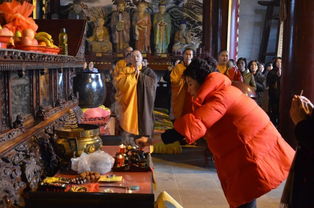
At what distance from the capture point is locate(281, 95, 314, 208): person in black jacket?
1262mm

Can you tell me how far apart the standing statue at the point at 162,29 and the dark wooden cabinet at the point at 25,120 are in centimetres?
852

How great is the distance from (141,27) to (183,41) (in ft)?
4.16

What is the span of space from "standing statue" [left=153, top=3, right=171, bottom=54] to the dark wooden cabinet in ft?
28.0

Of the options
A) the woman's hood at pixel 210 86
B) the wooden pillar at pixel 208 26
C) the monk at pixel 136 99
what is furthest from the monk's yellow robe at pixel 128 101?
the wooden pillar at pixel 208 26

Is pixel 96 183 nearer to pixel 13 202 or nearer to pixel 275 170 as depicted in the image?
→ pixel 13 202

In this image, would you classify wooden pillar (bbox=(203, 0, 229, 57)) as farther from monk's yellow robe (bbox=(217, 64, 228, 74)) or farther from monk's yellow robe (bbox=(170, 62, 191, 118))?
monk's yellow robe (bbox=(170, 62, 191, 118))

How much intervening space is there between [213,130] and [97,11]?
32.4 feet

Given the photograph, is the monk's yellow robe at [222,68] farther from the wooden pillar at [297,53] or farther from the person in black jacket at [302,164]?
the person in black jacket at [302,164]

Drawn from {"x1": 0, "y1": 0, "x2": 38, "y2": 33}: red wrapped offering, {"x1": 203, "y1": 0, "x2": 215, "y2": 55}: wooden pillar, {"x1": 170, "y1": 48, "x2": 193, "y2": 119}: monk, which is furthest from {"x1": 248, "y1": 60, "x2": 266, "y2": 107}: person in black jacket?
{"x1": 0, "y1": 0, "x2": 38, "y2": 33}: red wrapped offering

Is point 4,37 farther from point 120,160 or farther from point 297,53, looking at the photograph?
point 297,53

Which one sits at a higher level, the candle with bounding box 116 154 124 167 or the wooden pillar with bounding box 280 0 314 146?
the wooden pillar with bounding box 280 0 314 146

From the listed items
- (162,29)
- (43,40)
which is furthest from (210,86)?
(162,29)

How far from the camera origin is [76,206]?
63.3 inches

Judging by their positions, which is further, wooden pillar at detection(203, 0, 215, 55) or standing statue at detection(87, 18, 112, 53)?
standing statue at detection(87, 18, 112, 53)
